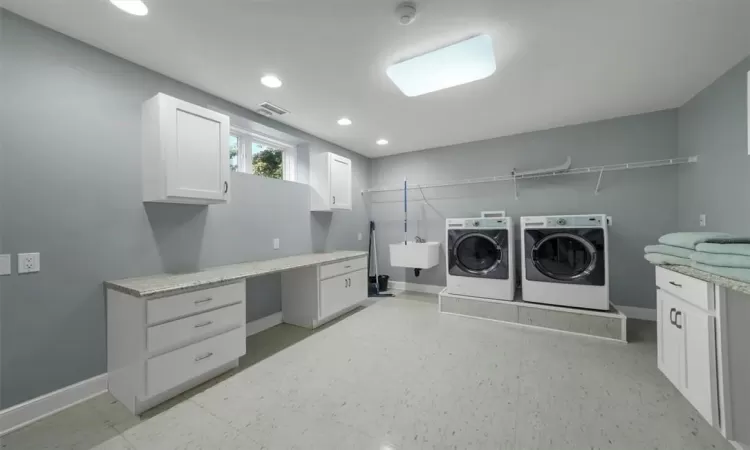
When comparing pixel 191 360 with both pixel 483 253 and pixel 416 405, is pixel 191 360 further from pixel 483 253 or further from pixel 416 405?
pixel 483 253

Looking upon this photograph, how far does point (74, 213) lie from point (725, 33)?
4344 millimetres

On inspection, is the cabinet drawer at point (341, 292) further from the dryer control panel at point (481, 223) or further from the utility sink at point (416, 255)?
the dryer control panel at point (481, 223)

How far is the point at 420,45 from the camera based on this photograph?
1.90 m

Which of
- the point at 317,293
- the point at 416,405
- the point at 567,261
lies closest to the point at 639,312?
the point at 567,261

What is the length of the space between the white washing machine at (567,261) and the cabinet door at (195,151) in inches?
122

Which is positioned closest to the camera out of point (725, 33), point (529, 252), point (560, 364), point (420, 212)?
point (725, 33)

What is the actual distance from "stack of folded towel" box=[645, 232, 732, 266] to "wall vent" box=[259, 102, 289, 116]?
3325 mm

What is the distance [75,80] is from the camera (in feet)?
5.94

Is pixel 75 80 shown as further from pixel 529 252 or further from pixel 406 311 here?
pixel 529 252

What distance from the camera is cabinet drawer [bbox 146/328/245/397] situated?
1.67 metres

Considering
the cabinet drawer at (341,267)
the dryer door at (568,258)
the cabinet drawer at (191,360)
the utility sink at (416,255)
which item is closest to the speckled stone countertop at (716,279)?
the dryer door at (568,258)

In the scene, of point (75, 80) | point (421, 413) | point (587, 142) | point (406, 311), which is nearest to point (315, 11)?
point (75, 80)

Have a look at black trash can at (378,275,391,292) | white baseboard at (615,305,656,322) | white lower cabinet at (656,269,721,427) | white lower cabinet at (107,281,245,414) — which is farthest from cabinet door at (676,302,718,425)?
black trash can at (378,275,391,292)

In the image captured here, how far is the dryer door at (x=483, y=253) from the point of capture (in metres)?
3.19
